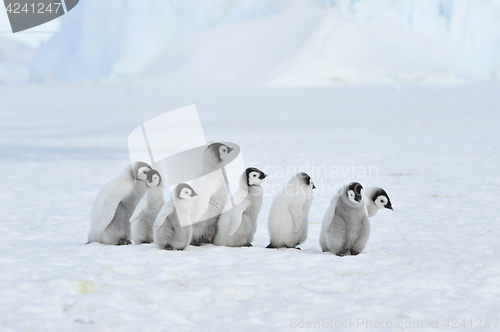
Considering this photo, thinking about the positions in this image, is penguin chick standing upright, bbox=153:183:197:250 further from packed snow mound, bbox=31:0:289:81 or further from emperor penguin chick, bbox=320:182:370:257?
packed snow mound, bbox=31:0:289:81

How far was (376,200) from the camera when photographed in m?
3.02

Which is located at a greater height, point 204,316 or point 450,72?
point 450,72

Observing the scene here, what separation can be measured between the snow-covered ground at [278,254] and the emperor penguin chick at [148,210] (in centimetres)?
22

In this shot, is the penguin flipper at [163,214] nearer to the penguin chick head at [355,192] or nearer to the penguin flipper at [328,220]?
the penguin flipper at [328,220]

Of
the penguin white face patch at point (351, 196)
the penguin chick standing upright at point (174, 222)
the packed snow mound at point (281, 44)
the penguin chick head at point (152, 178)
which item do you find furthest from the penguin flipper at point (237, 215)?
the packed snow mound at point (281, 44)

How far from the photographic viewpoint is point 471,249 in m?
2.82

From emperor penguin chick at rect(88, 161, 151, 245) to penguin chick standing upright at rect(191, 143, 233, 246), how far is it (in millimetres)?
361

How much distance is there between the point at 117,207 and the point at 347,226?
4.49ft

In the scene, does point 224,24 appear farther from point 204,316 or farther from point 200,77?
point 204,316

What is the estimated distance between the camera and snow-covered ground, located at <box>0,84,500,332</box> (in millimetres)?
1797

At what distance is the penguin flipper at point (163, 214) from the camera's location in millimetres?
2705

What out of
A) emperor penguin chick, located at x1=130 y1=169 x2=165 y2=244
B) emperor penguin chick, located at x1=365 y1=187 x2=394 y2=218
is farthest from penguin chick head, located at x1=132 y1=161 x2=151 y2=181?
emperor penguin chick, located at x1=365 y1=187 x2=394 y2=218

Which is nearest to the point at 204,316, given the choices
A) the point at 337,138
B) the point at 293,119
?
the point at 337,138

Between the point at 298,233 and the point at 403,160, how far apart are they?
4385 mm
